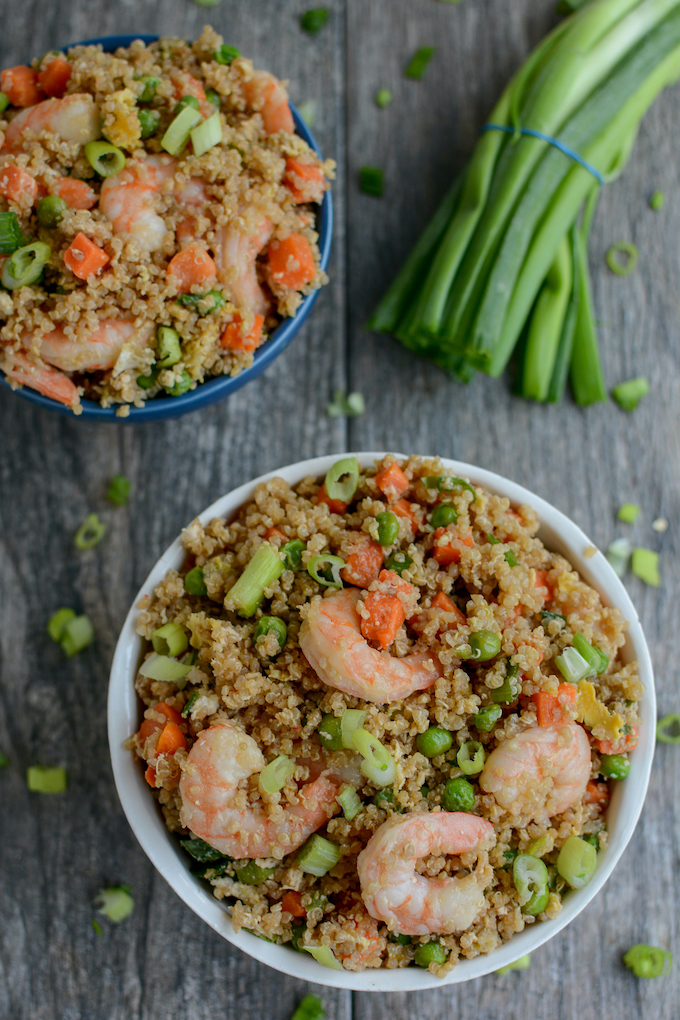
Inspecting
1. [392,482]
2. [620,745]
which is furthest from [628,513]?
[392,482]

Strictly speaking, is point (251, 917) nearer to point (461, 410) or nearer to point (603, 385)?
point (461, 410)

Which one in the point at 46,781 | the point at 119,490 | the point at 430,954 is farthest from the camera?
the point at 119,490

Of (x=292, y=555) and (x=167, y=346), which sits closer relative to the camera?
(x=292, y=555)

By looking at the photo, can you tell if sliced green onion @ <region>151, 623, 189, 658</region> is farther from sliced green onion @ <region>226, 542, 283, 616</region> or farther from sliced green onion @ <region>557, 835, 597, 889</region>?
sliced green onion @ <region>557, 835, 597, 889</region>

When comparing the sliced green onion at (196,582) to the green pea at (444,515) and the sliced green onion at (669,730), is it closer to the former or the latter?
the green pea at (444,515)

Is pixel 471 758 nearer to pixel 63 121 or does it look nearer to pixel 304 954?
pixel 304 954

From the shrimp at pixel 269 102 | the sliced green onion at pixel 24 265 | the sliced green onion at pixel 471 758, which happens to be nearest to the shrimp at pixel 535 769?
the sliced green onion at pixel 471 758

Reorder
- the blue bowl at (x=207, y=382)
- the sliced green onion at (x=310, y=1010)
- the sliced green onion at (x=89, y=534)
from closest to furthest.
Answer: the blue bowl at (x=207, y=382) → the sliced green onion at (x=310, y=1010) → the sliced green onion at (x=89, y=534)
